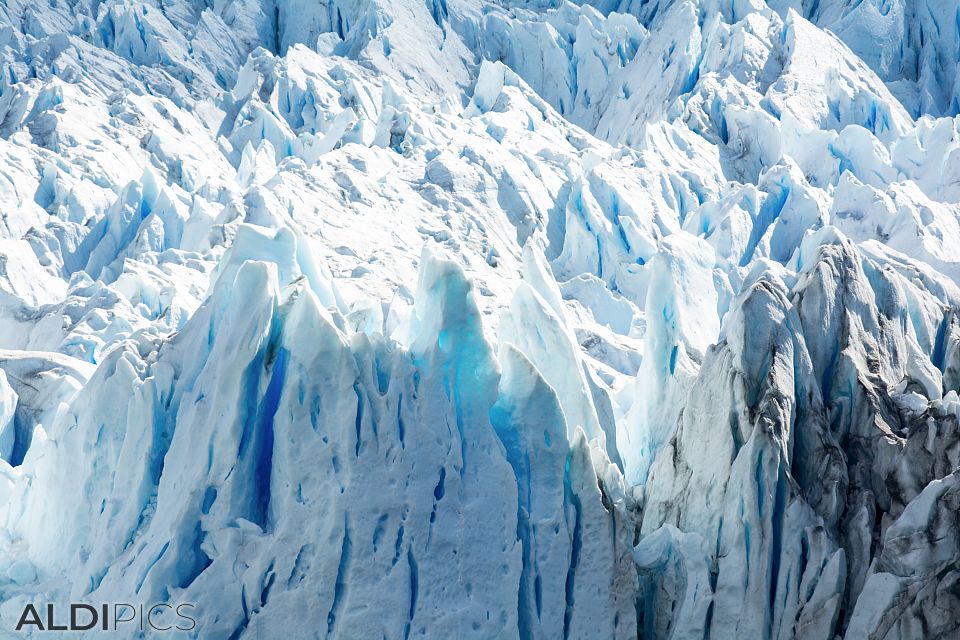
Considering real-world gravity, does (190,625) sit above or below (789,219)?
above

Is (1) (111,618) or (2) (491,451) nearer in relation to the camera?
(1) (111,618)

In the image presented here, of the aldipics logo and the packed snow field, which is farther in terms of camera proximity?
the packed snow field

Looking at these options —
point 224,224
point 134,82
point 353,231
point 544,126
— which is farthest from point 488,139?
point 134,82

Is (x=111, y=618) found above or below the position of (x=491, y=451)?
below

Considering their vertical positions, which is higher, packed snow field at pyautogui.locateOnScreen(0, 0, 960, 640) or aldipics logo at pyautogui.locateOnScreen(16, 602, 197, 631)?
packed snow field at pyautogui.locateOnScreen(0, 0, 960, 640)

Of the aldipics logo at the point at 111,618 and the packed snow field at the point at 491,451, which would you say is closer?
the aldipics logo at the point at 111,618

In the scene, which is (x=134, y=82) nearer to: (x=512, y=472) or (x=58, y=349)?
(x=58, y=349)

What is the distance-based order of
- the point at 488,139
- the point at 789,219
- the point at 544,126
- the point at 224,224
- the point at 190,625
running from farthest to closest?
the point at 544,126 < the point at 488,139 < the point at 789,219 < the point at 224,224 < the point at 190,625

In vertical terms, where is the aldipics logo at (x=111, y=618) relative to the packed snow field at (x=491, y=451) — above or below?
below
